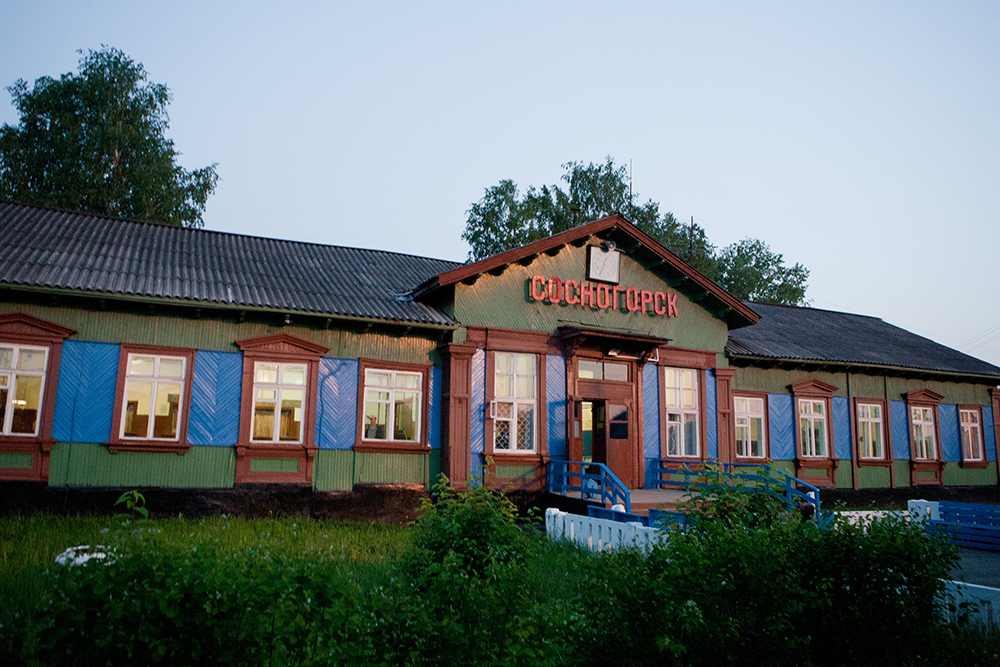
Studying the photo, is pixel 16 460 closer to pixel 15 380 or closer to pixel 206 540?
pixel 15 380

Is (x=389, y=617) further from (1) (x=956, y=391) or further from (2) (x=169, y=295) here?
(1) (x=956, y=391)

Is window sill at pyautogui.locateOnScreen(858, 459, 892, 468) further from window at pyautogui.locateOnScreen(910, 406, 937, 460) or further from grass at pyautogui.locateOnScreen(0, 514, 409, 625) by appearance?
grass at pyautogui.locateOnScreen(0, 514, 409, 625)

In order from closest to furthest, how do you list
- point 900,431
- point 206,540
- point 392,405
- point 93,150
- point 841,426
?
point 206,540, point 392,405, point 841,426, point 900,431, point 93,150

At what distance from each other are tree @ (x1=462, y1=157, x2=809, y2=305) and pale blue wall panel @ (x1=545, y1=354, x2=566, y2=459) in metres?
20.7

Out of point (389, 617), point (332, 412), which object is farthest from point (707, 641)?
point (332, 412)

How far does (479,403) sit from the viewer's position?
50.5 feet

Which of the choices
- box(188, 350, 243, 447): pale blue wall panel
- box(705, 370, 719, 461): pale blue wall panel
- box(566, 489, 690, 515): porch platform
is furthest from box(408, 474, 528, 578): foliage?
box(705, 370, 719, 461): pale blue wall panel

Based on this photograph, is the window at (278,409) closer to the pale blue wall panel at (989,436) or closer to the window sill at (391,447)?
the window sill at (391,447)

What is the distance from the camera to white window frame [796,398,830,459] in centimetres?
2008

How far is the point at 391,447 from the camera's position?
576 inches

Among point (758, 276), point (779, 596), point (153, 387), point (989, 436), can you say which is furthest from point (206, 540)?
point (758, 276)

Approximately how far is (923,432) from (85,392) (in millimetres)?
23366

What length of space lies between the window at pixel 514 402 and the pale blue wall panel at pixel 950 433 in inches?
596

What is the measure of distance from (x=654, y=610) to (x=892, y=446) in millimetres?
20188
